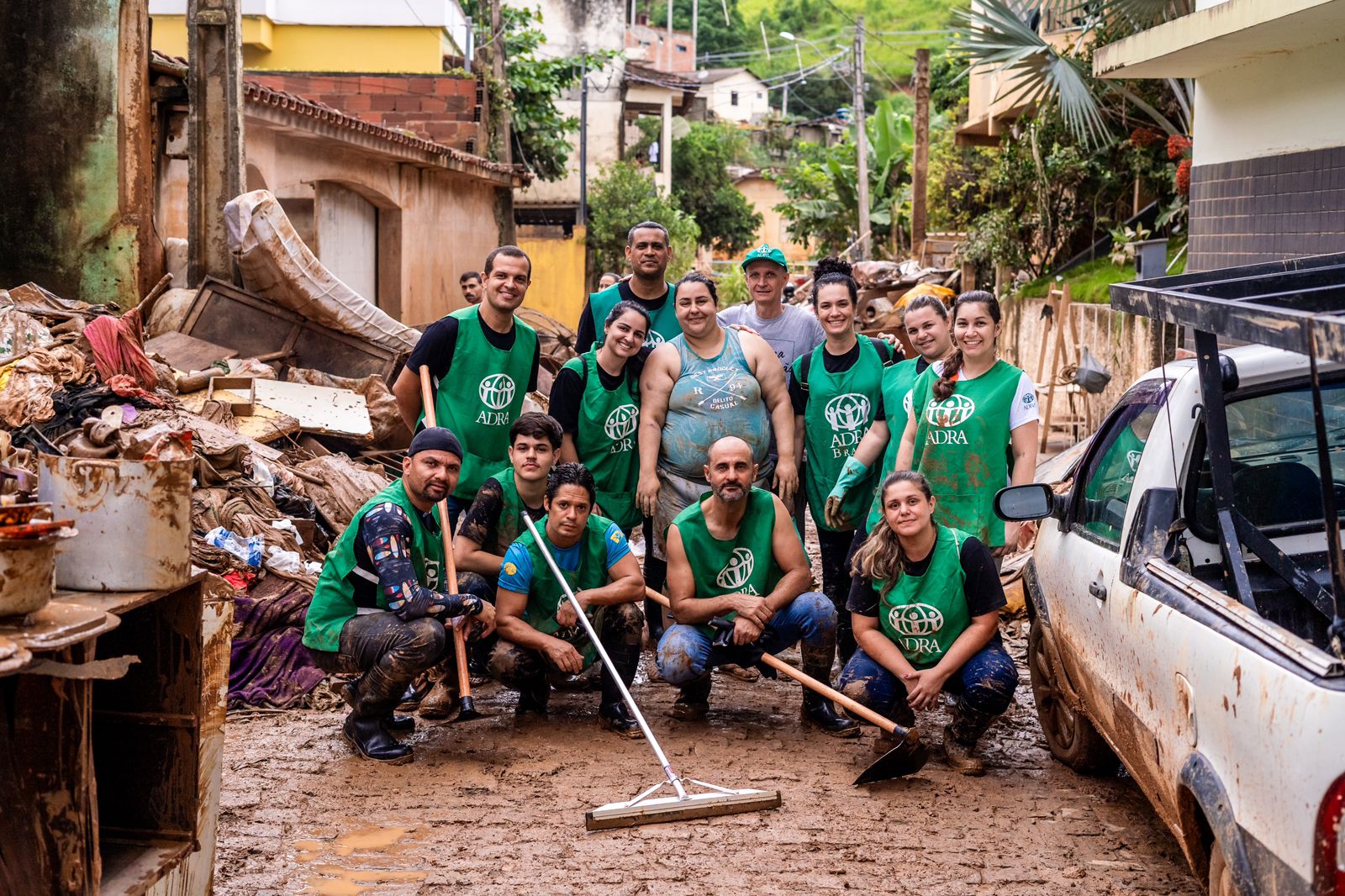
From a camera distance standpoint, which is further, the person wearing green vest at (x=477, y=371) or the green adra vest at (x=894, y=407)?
the person wearing green vest at (x=477, y=371)

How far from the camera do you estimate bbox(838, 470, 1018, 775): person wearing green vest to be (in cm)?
532

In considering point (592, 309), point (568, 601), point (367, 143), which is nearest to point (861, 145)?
point (367, 143)

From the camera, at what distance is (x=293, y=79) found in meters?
21.8

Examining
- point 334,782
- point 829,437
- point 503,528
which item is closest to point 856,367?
point 829,437

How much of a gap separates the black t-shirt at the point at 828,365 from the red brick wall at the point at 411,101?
54.9 feet

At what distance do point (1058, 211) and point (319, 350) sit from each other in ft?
39.5

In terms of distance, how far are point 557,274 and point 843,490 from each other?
84.9 feet

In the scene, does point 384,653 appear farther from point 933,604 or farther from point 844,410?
point 844,410

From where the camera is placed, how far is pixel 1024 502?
5.04 metres

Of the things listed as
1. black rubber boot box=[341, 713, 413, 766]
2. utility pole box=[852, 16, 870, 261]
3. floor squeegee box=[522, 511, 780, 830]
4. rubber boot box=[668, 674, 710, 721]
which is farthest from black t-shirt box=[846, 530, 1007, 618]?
utility pole box=[852, 16, 870, 261]

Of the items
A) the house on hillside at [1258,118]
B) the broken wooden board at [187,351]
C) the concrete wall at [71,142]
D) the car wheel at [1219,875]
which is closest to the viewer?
the car wheel at [1219,875]

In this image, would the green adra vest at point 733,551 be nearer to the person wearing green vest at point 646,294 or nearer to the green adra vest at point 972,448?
the green adra vest at point 972,448

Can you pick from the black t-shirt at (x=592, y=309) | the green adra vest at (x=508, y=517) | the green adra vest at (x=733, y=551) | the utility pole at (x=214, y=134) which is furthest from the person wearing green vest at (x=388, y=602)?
the utility pole at (x=214, y=134)

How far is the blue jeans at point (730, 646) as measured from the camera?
5918 mm
